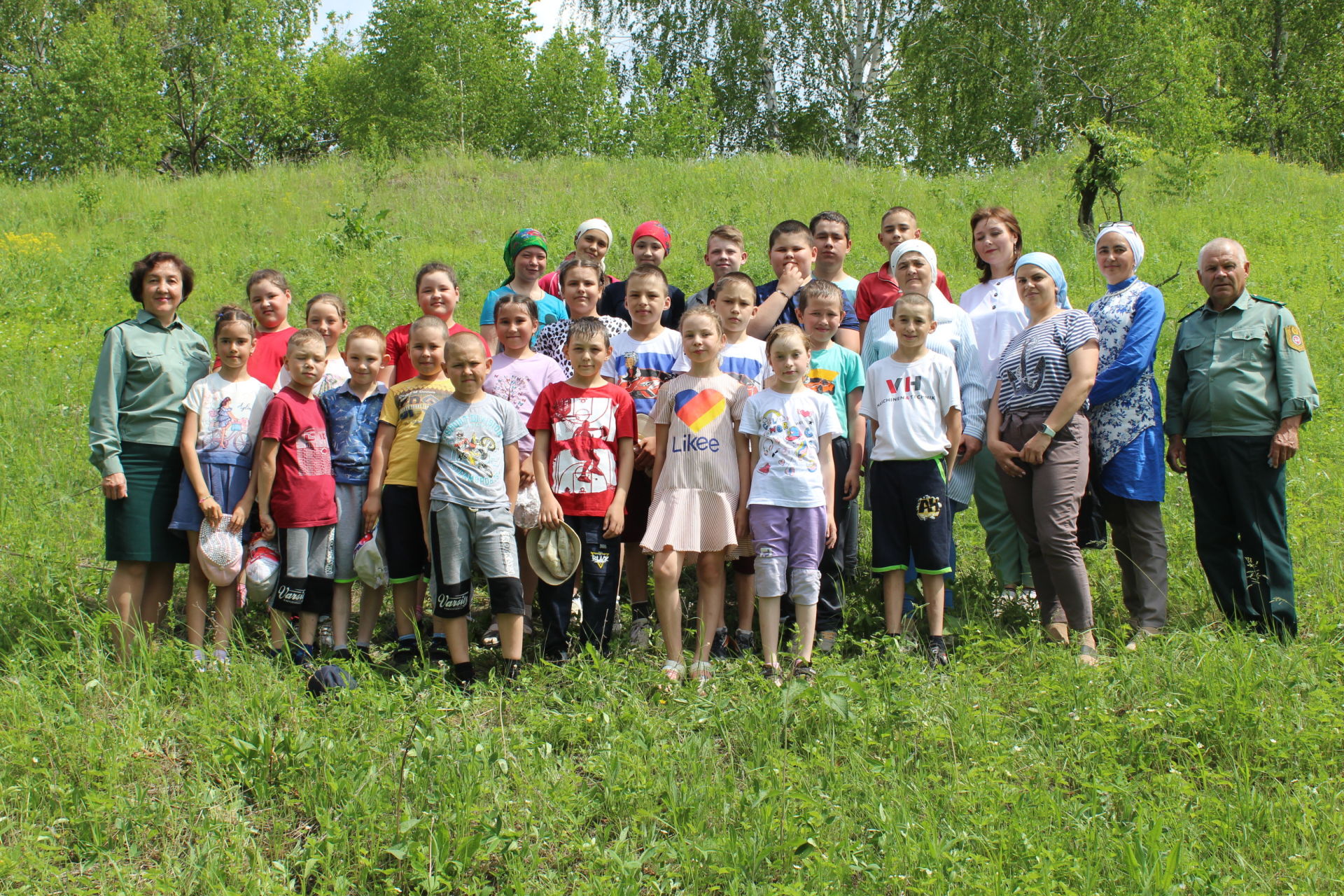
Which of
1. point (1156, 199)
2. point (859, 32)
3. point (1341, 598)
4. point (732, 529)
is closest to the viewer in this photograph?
point (732, 529)

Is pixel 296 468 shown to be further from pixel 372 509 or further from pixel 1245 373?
pixel 1245 373

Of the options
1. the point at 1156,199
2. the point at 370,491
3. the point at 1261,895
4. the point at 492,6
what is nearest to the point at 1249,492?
the point at 1261,895

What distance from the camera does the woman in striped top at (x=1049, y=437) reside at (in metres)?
4.28

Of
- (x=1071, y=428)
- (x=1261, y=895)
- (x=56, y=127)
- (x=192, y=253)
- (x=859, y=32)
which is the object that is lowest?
(x=1261, y=895)

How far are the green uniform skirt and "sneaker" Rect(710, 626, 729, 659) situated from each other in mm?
2574

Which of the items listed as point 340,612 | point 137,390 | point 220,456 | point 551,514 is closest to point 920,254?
point 551,514

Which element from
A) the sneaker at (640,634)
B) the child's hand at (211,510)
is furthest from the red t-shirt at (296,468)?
the sneaker at (640,634)

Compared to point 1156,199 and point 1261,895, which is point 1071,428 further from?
point 1156,199

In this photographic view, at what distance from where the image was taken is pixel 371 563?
14.5 ft

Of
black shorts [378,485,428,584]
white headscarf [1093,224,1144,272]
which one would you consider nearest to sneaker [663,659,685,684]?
black shorts [378,485,428,584]

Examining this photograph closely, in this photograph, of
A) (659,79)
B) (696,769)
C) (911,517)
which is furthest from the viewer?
(659,79)

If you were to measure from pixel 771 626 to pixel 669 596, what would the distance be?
479mm

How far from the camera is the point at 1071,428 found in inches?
172

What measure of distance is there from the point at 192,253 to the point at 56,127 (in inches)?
938
